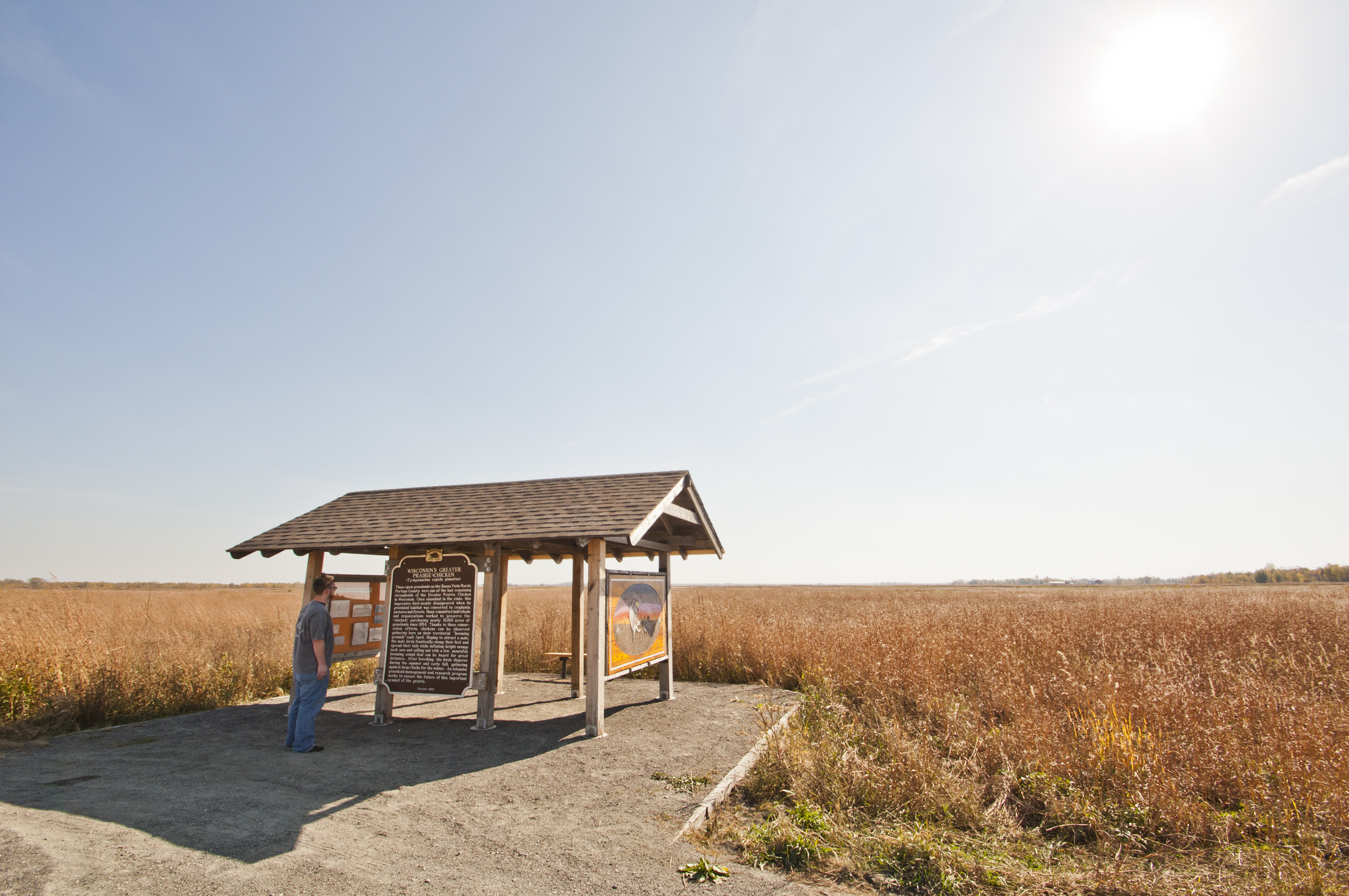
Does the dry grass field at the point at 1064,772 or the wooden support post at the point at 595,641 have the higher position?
the wooden support post at the point at 595,641

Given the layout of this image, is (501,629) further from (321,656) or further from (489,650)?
Answer: (321,656)

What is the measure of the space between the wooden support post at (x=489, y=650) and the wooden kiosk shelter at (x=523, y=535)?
0.02m

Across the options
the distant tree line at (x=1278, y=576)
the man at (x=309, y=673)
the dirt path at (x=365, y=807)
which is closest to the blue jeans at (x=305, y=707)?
the man at (x=309, y=673)

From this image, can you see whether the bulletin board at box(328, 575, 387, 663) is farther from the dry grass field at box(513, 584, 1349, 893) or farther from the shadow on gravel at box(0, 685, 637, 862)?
the dry grass field at box(513, 584, 1349, 893)

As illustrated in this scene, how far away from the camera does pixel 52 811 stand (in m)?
5.52

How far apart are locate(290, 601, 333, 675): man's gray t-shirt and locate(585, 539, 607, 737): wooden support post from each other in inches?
134

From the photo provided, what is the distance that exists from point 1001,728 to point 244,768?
29.0ft

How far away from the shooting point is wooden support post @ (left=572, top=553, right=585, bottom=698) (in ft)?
39.4

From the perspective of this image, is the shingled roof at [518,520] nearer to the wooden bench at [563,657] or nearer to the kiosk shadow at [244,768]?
the wooden bench at [563,657]

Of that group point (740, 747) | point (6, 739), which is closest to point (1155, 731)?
point (740, 747)

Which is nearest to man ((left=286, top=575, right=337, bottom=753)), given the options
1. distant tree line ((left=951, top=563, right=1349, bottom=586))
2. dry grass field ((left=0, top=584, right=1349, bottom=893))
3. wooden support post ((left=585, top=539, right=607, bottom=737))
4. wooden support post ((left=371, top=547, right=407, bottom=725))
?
wooden support post ((left=371, top=547, right=407, bottom=725))

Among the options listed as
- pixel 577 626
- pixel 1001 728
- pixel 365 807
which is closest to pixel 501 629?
pixel 577 626

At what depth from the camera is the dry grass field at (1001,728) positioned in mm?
4918

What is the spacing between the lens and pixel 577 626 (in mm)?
12172
